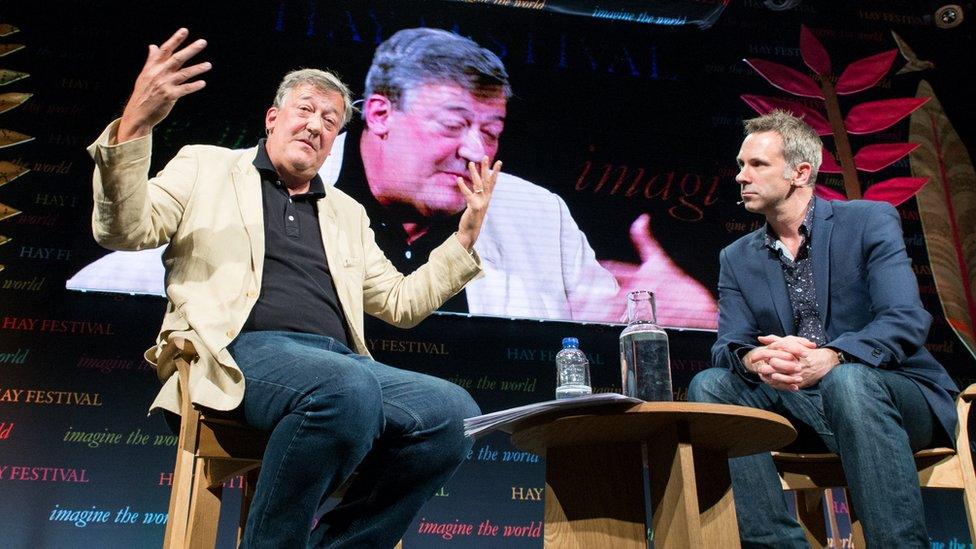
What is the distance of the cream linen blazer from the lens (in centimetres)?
163

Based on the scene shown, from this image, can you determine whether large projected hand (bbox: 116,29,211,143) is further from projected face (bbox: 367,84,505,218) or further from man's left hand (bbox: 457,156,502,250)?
projected face (bbox: 367,84,505,218)

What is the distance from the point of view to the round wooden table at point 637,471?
1.55m

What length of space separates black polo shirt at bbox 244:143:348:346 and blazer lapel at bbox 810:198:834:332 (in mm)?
1201

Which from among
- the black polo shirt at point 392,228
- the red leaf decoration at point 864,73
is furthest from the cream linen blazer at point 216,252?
the red leaf decoration at point 864,73

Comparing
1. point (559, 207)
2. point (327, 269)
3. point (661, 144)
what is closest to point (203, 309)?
point (327, 269)

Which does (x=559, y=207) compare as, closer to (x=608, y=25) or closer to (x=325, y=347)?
(x=608, y=25)

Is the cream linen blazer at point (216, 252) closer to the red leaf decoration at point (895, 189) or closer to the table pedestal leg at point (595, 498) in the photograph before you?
the table pedestal leg at point (595, 498)

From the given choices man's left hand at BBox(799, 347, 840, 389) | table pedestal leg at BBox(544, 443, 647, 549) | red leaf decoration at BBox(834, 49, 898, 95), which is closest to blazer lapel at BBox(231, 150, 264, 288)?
table pedestal leg at BBox(544, 443, 647, 549)

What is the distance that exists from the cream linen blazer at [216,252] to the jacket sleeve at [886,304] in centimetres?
94

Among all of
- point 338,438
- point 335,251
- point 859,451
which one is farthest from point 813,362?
point 335,251

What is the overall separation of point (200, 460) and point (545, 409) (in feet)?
2.61

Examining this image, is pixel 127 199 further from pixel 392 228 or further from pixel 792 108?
pixel 792 108

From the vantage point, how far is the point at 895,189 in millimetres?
3902

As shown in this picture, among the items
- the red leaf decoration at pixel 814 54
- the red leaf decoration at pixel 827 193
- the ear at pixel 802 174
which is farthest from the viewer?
the red leaf decoration at pixel 814 54
